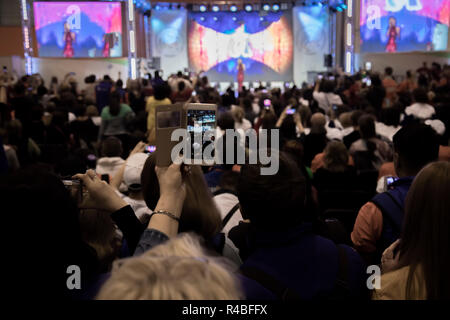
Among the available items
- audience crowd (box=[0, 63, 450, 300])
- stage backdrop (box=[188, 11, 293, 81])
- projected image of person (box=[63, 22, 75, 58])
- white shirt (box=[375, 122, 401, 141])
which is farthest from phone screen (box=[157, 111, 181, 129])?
stage backdrop (box=[188, 11, 293, 81])

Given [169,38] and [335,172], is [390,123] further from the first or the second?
[169,38]

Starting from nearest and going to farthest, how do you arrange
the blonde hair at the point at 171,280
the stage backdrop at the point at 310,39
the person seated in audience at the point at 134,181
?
the blonde hair at the point at 171,280 < the person seated in audience at the point at 134,181 < the stage backdrop at the point at 310,39

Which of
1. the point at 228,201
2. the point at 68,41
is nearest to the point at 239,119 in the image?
the point at 228,201

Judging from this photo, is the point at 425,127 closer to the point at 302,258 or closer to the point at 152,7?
the point at 302,258

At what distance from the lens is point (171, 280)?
90 cm

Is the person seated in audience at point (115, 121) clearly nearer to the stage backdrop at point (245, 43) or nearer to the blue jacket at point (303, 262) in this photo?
the blue jacket at point (303, 262)

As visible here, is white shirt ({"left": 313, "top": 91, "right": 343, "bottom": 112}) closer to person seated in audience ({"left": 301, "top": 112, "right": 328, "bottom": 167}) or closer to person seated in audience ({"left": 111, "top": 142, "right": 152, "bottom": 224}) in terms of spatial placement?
person seated in audience ({"left": 301, "top": 112, "right": 328, "bottom": 167})

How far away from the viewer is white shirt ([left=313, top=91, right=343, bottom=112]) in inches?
364

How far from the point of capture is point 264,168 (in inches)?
68.4

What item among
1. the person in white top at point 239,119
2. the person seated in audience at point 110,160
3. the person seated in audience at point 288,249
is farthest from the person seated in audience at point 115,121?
the person seated in audience at point 288,249

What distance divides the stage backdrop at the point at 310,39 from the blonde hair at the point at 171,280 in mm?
19840

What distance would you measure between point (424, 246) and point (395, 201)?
2.30ft

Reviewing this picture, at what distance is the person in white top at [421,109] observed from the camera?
275 inches
